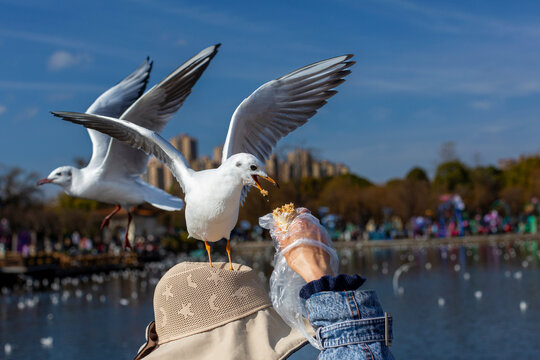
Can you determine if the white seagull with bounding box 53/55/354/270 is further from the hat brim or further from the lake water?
the lake water

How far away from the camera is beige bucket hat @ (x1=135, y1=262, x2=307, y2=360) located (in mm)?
2432

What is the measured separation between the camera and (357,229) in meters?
66.6

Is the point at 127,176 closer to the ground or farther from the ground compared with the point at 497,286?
farther from the ground

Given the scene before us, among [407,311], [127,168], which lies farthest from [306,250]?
[407,311]

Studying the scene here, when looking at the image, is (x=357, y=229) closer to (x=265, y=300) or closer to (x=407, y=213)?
(x=407, y=213)

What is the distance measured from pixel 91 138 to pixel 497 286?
925 inches

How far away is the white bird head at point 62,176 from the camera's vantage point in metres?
4.20

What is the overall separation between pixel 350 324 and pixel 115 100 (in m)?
3.28

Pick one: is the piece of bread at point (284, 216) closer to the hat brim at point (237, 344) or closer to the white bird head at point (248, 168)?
the white bird head at point (248, 168)

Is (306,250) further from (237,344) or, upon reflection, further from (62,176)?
(62,176)

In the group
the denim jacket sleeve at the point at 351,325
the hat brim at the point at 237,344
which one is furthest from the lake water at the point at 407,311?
the denim jacket sleeve at the point at 351,325

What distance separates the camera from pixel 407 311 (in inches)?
843

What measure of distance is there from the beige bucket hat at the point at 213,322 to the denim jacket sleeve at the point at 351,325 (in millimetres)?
499

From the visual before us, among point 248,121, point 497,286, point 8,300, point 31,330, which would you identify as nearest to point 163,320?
point 248,121
